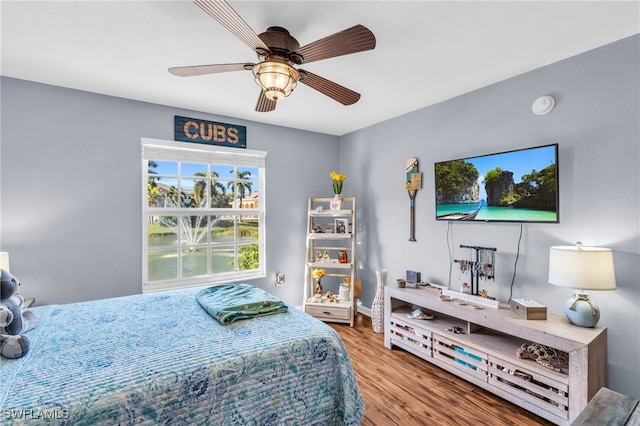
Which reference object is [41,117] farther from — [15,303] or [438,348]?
[438,348]

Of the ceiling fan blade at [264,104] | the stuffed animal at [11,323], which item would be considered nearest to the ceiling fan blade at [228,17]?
the ceiling fan blade at [264,104]

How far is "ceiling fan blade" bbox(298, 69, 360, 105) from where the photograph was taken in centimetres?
182

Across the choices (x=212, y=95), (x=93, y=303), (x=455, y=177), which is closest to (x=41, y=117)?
(x=212, y=95)

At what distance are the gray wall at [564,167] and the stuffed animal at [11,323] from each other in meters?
3.09

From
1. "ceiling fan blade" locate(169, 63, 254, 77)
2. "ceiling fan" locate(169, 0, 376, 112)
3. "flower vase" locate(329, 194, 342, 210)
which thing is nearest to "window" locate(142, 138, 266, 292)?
"flower vase" locate(329, 194, 342, 210)

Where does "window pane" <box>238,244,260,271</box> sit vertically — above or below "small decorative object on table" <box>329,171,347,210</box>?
below

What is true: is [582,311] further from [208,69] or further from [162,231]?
[162,231]

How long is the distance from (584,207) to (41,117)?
4330mm

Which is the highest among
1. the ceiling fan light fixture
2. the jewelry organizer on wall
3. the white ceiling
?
the white ceiling

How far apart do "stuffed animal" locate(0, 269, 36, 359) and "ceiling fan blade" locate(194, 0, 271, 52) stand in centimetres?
172

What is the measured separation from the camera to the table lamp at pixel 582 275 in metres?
1.84

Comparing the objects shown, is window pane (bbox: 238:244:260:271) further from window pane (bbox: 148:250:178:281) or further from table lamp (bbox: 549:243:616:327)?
table lamp (bbox: 549:243:616:327)

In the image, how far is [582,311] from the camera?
1956 millimetres

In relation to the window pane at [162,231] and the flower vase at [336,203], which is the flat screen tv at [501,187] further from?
the window pane at [162,231]
